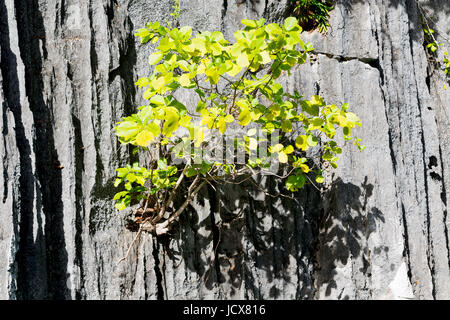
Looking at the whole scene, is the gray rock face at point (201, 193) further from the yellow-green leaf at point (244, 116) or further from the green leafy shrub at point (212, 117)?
the yellow-green leaf at point (244, 116)

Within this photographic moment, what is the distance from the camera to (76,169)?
2.51 metres

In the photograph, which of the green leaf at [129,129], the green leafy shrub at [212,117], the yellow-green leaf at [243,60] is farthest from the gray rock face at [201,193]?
the yellow-green leaf at [243,60]

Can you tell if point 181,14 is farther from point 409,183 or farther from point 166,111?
point 409,183

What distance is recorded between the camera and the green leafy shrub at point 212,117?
5.97 ft

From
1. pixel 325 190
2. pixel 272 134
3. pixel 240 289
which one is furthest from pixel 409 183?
pixel 240 289

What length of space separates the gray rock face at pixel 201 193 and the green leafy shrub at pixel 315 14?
0.07m

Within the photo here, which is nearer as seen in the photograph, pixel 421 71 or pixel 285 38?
pixel 285 38

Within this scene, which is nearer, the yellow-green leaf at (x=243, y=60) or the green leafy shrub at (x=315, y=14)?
the yellow-green leaf at (x=243, y=60)

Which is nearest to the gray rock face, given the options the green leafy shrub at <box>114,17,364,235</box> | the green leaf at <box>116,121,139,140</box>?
the green leafy shrub at <box>114,17,364,235</box>

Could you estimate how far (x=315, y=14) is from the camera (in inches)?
113

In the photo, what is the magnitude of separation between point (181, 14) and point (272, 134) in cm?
109

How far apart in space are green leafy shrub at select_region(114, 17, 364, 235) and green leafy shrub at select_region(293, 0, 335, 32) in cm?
48

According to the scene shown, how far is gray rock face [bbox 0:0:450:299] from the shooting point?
2414mm

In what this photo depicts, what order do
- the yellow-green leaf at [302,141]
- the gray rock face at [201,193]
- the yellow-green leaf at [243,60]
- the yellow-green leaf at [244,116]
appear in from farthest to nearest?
the gray rock face at [201,193]
the yellow-green leaf at [302,141]
the yellow-green leaf at [244,116]
the yellow-green leaf at [243,60]
